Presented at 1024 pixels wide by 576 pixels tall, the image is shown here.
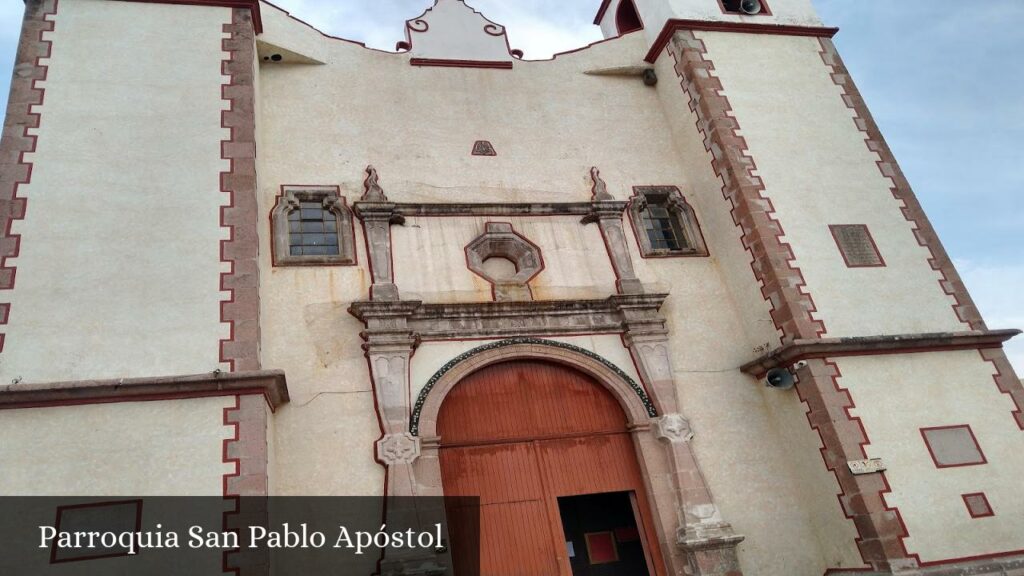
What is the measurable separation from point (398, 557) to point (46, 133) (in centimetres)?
624

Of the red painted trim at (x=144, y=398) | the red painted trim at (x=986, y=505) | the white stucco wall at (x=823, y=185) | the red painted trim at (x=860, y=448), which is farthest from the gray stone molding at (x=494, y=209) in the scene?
the red painted trim at (x=986, y=505)

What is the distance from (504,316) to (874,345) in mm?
4584

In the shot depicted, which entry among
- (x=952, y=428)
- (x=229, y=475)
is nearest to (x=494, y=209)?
(x=229, y=475)

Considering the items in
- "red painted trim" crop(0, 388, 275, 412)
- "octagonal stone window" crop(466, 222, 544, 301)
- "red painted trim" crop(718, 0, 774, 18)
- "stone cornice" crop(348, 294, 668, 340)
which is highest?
"red painted trim" crop(718, 0, 774, 18)

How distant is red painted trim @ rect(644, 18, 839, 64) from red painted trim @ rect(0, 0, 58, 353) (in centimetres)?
894

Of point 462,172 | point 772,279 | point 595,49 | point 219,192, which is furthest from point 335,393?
point 595,49

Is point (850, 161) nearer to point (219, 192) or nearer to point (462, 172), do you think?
point (462, 172)

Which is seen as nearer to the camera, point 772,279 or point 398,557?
point 398,557

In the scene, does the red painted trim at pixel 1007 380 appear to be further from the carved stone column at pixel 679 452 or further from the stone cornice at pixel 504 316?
the stone cornice at pixel 504 316

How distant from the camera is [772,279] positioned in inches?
369

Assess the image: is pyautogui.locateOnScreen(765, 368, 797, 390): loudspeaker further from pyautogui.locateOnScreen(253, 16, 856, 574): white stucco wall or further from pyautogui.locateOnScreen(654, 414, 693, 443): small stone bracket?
pyautogui.locateOnScreen(654, 414, 693, 443): small stone bracket

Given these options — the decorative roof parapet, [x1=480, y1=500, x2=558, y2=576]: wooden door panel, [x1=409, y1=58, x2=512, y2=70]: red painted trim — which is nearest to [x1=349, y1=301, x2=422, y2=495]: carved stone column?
[x1=480, y1=500, x2=558, y2=576]: wooden door panel

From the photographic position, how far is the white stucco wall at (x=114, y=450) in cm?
632

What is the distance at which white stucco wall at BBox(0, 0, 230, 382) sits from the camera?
279 inches
